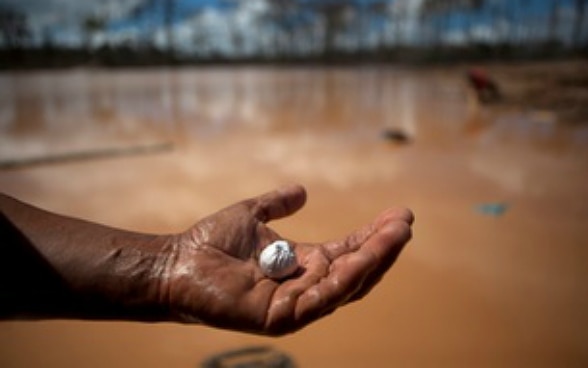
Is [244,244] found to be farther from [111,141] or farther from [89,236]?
[111,141]

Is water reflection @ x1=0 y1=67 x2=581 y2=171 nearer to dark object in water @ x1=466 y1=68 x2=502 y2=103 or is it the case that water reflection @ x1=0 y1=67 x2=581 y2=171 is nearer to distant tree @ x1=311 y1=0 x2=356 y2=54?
dark object in water @ x1=466 y1=68 x2=502 y2=103

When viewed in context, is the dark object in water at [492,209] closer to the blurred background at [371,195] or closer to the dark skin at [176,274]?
the blurred background at [371,195]

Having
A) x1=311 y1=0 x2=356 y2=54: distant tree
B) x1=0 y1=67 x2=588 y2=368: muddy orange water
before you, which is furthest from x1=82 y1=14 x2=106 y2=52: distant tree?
x1=0 y1=67 x2=588 y2=368: muddy orange water

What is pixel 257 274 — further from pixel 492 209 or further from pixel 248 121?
pixel 248 121


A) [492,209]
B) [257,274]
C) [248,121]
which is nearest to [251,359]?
[257,274]

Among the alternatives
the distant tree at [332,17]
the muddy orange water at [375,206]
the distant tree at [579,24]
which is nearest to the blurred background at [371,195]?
the muddy orange water at [375,206]

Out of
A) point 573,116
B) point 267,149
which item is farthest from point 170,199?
point 573,116
